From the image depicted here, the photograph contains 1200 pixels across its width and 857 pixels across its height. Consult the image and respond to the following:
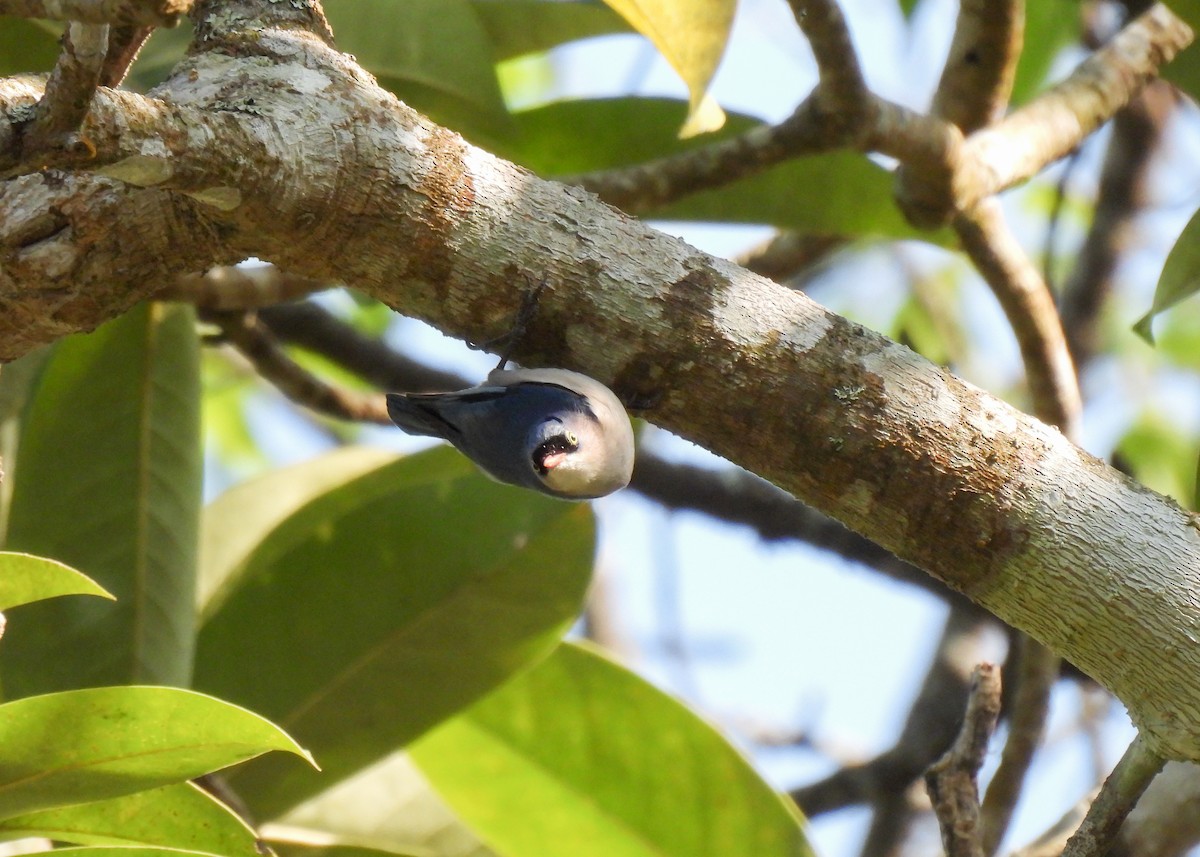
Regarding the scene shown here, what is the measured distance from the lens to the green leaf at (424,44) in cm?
223

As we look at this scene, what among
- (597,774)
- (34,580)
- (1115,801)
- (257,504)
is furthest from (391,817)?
(1115,801)

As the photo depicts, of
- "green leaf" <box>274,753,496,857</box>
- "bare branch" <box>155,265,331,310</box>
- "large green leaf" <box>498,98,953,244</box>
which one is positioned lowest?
"green leaf" <box>274,753,496,857</box>

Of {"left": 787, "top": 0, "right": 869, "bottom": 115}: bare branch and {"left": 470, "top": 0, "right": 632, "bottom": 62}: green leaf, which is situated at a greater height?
{"left": 470, "top": 0, "right": 632, "bottom": 62}: green leaf

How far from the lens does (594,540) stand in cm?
216

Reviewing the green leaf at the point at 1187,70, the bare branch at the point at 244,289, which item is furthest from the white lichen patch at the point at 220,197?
the green leaf at the point at 1187,70

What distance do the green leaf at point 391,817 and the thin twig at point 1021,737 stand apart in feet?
3.06

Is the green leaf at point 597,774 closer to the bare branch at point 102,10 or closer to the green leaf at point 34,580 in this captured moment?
the green leaf at point 34,580

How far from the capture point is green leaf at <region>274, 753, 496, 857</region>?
240cm

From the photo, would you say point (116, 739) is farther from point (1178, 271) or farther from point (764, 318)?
point (1178, 271)

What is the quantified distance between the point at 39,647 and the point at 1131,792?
163 cm

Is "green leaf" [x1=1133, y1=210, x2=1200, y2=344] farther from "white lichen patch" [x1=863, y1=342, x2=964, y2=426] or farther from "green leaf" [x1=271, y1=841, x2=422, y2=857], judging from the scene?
"green leaf" [x1=271, y1=841, x2=422, y2=857]

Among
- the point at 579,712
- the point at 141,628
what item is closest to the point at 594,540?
the point at 579,712

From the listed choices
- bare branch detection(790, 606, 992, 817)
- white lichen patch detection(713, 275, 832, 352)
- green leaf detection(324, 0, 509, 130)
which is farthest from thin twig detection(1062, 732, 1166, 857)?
green leaf detection(324, 0, 509, 130)

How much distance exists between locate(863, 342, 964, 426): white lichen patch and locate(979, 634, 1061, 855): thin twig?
102 centimetres
